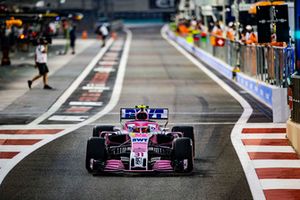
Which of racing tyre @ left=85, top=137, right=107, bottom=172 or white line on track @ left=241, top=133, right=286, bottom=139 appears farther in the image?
white line on track @ left=241, top=133, right=286, bottom=139

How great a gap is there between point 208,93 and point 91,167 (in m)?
16.0

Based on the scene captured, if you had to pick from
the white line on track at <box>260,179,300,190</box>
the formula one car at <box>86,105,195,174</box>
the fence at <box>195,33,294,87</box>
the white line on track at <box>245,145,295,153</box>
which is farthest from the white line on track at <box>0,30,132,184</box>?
the fence at <box>195,33,294,87</box>

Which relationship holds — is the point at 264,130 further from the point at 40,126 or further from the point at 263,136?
the point at 40,126

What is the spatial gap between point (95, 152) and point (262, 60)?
13.9 metres

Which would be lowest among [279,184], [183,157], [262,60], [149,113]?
[262,60]

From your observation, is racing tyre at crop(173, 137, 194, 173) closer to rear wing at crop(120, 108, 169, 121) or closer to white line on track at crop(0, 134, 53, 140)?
rear wing at crop(120, 108, 169, 121)

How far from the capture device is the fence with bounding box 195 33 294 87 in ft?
77.5

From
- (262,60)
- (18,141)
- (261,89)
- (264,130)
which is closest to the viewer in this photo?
(18,141)

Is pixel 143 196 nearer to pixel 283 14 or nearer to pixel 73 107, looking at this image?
pixel 283 14

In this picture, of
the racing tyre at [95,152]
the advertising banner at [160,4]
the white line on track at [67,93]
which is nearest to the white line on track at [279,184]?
the racing tyre at [95,152]

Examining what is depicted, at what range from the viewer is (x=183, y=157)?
14.9m

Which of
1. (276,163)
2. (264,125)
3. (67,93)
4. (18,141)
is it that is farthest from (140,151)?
(67,93)

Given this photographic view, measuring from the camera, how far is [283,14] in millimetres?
23109

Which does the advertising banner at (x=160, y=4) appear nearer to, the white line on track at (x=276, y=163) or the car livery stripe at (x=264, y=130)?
the car livery stripe at (x=264, y=130)
